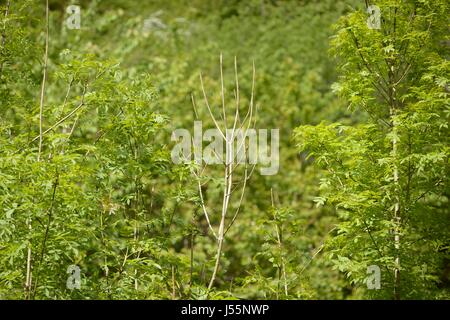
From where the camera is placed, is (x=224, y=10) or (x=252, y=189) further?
(x=224, y=10)

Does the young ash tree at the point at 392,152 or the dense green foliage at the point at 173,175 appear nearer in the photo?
the dense green foliage at the point at 173,175

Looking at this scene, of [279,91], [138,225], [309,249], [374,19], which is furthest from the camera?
[279,91]

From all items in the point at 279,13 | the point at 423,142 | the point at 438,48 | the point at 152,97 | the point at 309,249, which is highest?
the point at 279,13

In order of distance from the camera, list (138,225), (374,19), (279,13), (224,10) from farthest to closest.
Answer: (224,10), (279,13), (374,19), (138,225)

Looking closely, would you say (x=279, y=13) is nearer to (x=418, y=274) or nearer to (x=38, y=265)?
(x=418, y=274)

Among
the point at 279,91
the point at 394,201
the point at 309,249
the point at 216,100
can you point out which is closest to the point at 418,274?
the point at 394,201

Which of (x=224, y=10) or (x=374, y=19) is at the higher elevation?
(x=224, y=10)

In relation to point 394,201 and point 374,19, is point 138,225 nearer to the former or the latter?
point 394,201

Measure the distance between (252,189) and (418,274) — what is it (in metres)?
6.30

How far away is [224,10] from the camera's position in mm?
17094

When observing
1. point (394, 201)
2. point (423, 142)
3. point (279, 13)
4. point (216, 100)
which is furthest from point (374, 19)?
point (279, 13)

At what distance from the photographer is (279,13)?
1595cm

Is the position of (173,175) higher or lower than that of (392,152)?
lower

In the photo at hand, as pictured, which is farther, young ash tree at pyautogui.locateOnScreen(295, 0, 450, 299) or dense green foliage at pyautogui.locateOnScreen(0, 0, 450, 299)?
young ash tree at pyautogui.locateOnScreen(295, 0, 450, 299)
